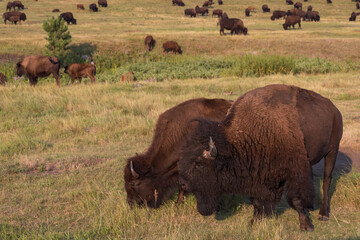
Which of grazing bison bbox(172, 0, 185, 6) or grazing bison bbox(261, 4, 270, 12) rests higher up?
grazing bison bbox(172, 0, 185, 6)

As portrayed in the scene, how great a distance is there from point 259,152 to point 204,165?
0.68m

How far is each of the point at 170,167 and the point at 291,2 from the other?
6771cm

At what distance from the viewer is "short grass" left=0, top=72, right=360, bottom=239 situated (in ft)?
14.8

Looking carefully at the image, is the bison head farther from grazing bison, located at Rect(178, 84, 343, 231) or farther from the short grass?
the short grass

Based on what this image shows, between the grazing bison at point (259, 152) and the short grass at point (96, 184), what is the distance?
0.38m

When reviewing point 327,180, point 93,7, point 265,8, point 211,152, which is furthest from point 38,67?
point 265,8

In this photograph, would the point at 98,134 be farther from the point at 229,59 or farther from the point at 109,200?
the point at 229,59

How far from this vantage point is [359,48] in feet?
89.4

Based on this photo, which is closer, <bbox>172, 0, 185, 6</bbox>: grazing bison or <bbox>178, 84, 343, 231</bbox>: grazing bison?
<bbox>178, 84, 343, 231</bbox>: grazing bison

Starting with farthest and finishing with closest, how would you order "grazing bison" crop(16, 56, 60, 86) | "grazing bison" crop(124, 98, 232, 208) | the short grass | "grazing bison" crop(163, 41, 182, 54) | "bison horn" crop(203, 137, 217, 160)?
"grazing bison" crop(163, 41, 182, 54) < "grazing bison" crop(16, 56, 60, 86) < "grazing bison" crop(124, 98, 232, 208) < the short grass < "bison horn" crop(203, 137, 217, 160)

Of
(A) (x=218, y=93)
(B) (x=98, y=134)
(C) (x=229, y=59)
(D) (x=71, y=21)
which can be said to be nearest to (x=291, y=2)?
(D) (x=71, y=21)

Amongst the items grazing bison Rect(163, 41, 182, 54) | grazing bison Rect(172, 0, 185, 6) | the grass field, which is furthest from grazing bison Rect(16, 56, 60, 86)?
grazing bison Rect(172, 0, 185, 6)

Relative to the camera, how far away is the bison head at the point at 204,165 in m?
3.98

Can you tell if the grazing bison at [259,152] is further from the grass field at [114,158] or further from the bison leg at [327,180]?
the bison leg at [327,180]
